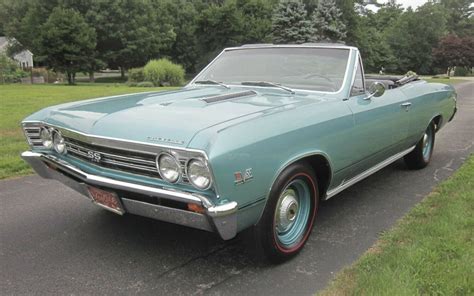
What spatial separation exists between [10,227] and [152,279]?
1.70 meters

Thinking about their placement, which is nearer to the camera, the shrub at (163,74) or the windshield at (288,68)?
the windshield at (288,68)

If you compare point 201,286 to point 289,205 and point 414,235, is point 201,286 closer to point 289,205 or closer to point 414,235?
point 289,205

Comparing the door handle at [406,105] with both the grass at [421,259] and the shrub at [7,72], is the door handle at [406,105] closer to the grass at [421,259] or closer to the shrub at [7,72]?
the grass at [421,259]

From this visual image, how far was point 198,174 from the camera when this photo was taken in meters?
2.79

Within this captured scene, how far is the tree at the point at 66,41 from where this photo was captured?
41219 mm

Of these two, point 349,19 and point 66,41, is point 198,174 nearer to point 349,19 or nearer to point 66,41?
point 66,41

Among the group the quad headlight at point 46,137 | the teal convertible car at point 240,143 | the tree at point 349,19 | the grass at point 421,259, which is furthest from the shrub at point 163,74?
the tree at point 349,19

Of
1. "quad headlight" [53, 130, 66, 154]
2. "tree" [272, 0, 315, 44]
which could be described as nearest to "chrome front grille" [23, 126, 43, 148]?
"quad headlight" [53, 130, 66, 154]

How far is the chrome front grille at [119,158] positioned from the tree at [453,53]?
Answer: 60.3 metres

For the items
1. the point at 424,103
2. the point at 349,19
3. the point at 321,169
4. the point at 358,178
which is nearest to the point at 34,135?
the point at 321,169

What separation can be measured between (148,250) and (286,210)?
1.15 metres

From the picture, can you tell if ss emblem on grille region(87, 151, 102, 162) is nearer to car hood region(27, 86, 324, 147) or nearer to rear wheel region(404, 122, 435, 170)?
car hood region(27, 86, 324, 147)

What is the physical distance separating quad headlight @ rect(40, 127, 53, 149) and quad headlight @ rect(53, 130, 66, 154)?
0.04 meters

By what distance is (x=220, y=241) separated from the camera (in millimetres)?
3863
